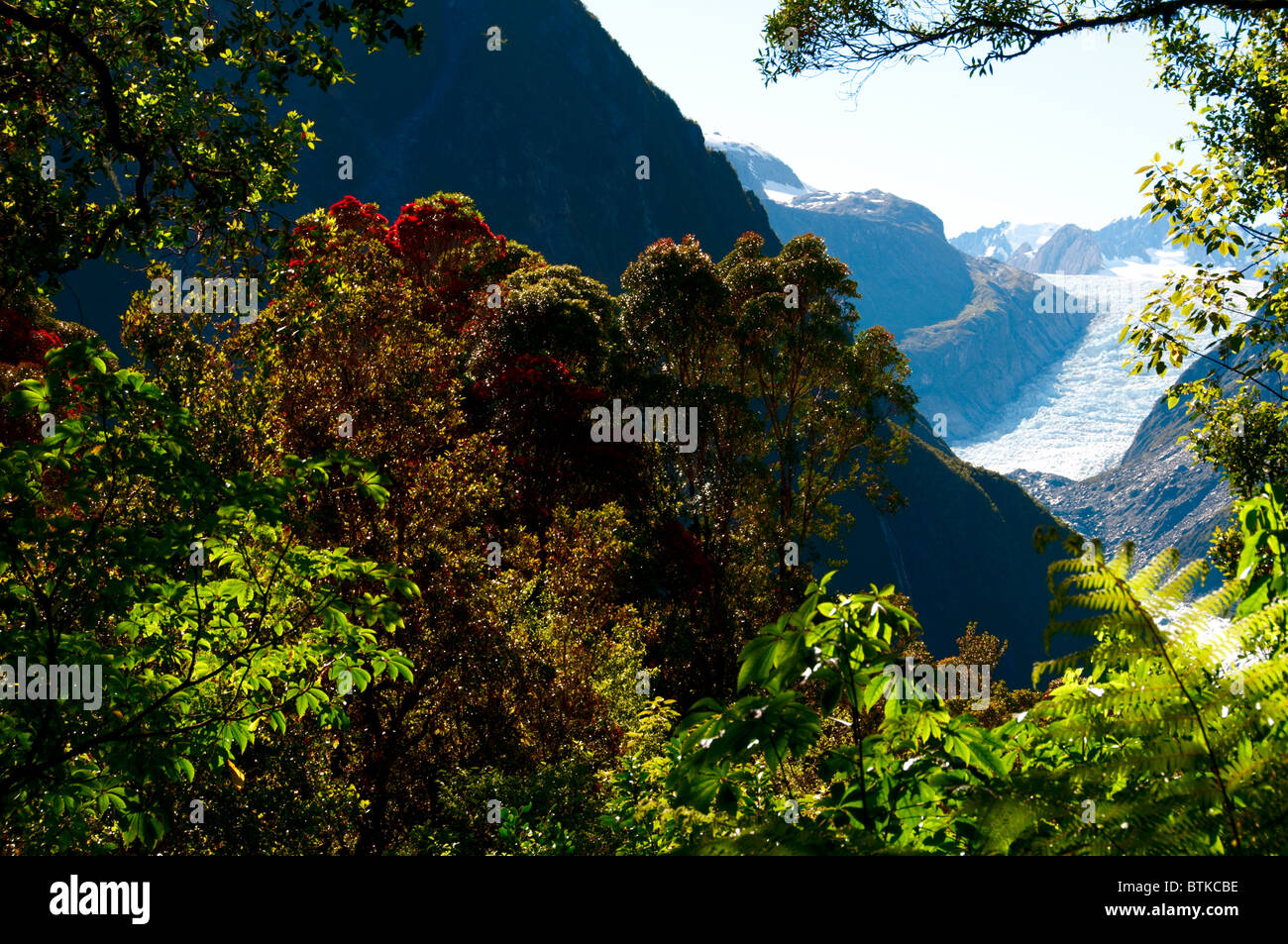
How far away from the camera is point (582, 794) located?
7008 mm

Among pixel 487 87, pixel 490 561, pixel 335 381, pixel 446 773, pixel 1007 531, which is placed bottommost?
pixel 1007 531

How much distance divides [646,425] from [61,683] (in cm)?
1670

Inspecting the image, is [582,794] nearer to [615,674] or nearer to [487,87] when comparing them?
[615,674]

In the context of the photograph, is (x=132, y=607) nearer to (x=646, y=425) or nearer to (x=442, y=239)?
(x=646, y=425)

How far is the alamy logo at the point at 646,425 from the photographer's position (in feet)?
62.2

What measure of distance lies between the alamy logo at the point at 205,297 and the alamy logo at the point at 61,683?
5.23 metres

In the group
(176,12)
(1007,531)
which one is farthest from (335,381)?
(1007,531)

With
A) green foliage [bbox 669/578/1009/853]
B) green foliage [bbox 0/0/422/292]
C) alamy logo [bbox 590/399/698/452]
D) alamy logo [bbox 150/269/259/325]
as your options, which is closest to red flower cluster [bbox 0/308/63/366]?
alamy logo [bbox 150/269/259/325]

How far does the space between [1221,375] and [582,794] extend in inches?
375

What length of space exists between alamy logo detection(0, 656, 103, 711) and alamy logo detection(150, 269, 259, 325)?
523cm
